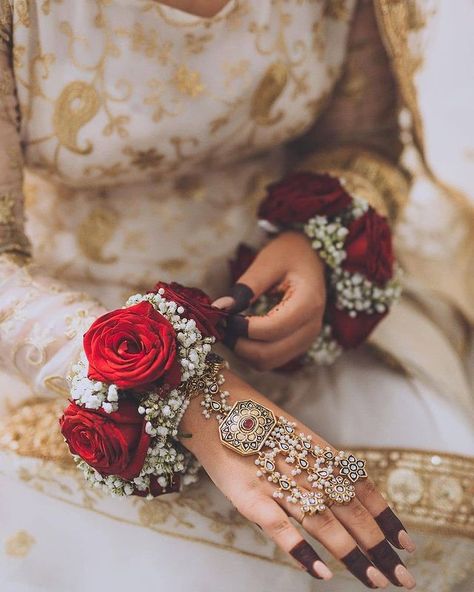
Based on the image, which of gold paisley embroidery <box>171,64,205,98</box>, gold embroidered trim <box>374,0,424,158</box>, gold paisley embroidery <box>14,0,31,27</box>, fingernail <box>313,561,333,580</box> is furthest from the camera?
gold embroidered trim <box>374,0,424,158</box>

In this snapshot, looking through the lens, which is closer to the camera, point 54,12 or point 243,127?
point 54,12

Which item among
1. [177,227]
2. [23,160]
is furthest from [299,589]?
[23,160]

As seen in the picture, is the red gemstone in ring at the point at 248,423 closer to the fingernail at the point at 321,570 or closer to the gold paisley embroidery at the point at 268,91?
the fingernail at the point at 321,570

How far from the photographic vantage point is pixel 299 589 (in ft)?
2.48

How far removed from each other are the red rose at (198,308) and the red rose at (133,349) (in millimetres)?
36

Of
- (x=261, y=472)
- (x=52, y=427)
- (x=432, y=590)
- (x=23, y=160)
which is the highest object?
(x=23, y=160)

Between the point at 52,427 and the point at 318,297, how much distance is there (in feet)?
1.25

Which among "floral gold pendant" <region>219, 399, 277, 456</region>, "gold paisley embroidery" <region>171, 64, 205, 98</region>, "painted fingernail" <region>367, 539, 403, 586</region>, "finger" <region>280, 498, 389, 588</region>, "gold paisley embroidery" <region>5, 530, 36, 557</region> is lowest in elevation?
"gold paisley embroidery" <region>5, 530, 36, 557</region>

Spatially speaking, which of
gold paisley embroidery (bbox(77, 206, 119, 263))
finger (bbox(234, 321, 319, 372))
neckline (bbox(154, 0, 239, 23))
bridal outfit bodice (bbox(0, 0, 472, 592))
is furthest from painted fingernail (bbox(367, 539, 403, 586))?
neckline (bbox(154, 0, 239, 23))

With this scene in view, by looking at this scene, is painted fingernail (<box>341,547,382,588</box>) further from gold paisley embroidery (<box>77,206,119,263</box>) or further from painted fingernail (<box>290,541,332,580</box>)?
gold paisley embroidery (<box>77,206,119,263</box>)

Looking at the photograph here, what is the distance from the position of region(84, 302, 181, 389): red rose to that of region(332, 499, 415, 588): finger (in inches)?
8.6

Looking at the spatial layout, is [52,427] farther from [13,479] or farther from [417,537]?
[417,537]

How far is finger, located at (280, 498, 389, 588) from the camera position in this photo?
63 centimetres

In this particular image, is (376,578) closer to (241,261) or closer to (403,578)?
(403,578)
